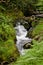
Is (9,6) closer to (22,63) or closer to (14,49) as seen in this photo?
(14,49)

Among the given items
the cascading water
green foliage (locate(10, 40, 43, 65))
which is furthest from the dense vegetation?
the cascading water

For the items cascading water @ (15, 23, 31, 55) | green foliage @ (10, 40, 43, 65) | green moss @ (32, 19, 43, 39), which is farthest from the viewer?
green moss @ (32, 19, 43, 39)

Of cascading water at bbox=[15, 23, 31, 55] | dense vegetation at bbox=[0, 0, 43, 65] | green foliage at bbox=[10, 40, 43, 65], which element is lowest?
Result: cascading water at bbox=[15, 23, 31, 55]

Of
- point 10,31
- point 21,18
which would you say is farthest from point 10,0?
point 10,31

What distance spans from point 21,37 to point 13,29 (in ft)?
2.45

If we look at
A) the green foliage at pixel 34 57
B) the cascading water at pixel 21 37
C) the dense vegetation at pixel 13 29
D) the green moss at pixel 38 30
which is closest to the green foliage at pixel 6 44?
the dense vegetation at pixel 13 29

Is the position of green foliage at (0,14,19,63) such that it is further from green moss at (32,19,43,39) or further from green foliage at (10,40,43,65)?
green foliage at (10,40,43,65)

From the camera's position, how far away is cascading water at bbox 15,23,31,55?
35.0 feet

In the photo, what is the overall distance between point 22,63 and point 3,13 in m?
9.72

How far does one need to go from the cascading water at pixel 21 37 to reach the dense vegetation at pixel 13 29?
275 millimetres

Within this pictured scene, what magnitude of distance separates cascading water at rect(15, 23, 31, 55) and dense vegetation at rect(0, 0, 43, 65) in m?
0.27

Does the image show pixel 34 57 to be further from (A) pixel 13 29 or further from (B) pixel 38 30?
(B) pixel 38 30

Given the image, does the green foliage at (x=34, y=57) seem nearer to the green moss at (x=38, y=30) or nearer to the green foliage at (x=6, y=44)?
the green foliage at (x=6, y=44)

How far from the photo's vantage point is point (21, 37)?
470 inches
